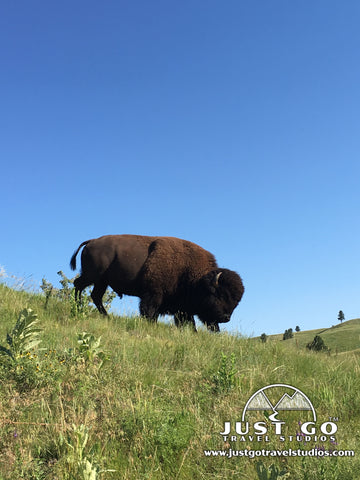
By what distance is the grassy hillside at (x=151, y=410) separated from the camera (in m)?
3.70

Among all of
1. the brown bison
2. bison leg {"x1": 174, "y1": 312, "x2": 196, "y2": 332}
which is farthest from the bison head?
bison leg {"x1": 174, "y1": 312, "x2": 196, "y2": 332}

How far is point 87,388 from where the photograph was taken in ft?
17.0

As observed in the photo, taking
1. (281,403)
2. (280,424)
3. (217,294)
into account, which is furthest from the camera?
(217,294)

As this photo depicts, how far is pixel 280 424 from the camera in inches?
165

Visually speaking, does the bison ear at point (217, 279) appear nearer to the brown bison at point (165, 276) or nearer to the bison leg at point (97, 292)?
the brown bison at point (165, 276)

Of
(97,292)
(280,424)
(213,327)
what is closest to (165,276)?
(213,327)

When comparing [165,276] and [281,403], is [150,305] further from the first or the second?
[281,403]

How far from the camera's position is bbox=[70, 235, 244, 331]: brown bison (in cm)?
1059

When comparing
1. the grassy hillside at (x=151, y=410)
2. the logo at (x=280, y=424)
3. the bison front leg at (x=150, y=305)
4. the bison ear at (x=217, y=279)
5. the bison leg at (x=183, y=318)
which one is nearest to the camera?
the grassy hillside at (x=151, y=410)

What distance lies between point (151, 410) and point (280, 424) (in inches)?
51.9

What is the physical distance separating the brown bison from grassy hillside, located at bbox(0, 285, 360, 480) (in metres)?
3.26

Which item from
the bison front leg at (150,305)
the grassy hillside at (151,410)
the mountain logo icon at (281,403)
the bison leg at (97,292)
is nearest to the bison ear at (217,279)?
the bison front leg at (150,305)

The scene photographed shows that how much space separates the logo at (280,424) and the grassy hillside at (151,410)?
33 millimetres

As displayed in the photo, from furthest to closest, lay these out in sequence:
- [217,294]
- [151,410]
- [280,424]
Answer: [217,294] < [151,410] < [280,424]
